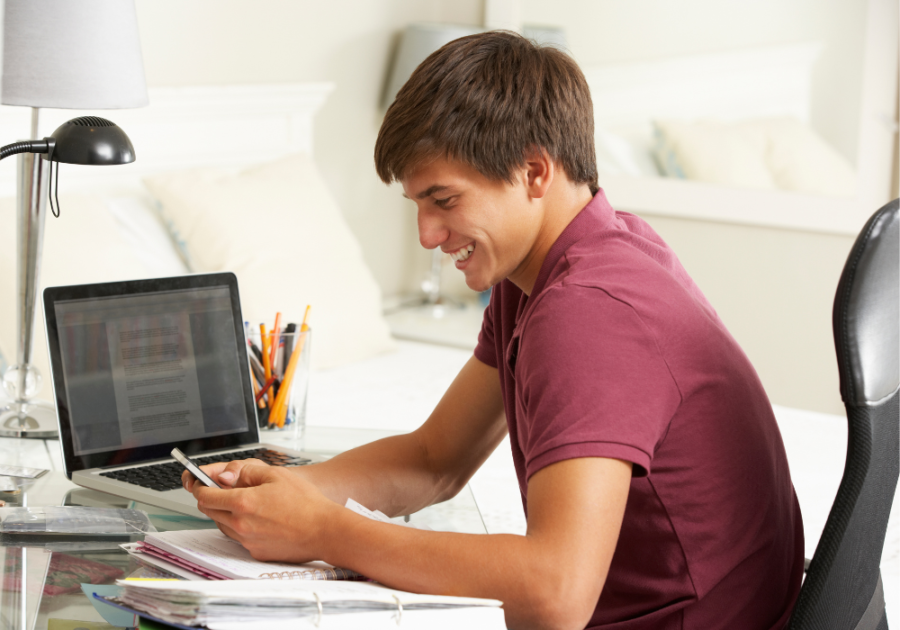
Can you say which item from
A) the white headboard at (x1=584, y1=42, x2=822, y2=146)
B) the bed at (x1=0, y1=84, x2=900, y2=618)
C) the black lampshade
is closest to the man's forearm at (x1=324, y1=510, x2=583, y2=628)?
the black lampshade

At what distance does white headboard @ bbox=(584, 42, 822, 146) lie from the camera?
296 cm

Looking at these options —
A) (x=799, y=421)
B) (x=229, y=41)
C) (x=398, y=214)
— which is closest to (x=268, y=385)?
(x=799, y=421)

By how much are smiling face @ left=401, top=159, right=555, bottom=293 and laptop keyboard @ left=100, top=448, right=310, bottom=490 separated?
411mm

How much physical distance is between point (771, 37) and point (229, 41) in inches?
65.3

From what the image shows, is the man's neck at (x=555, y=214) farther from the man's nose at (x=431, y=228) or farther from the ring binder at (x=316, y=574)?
the ring binder at (x=316, y=574)

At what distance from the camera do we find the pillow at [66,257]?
5.91 ft

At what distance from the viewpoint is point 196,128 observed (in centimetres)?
251

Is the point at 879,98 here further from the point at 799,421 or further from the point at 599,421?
the point at 599,421

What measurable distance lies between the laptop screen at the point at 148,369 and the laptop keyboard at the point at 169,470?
3 centimetres

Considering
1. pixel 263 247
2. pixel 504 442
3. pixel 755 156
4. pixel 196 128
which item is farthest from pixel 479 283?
pixel 755 156

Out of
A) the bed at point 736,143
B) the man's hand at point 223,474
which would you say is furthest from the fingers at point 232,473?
the bed at point 736,143

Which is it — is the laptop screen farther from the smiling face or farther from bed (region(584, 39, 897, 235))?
bed (region(584, 39, 897, 235))

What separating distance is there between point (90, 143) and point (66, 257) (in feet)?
2.31

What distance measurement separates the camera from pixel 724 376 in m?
0.88
